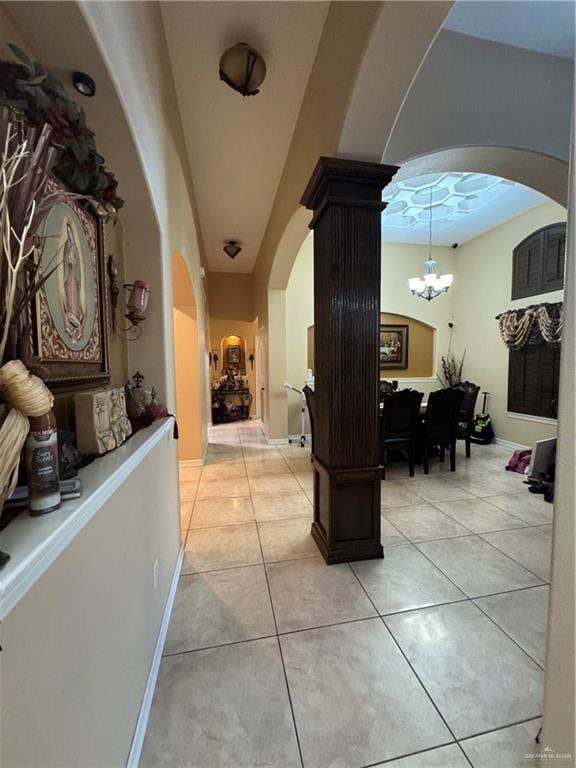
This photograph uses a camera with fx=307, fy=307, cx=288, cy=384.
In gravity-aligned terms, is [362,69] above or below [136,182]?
above

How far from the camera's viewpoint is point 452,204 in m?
4.58

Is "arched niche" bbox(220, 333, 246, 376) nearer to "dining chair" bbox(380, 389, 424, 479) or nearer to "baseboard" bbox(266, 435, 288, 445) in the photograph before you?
"baseboard" bbox(266, 435, 288, 445)

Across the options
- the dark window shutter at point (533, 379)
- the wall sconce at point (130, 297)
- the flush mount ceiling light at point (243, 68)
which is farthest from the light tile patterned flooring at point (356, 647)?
the flush mount ceiling light at point (243, 68)

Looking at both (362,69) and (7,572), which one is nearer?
(7,572)

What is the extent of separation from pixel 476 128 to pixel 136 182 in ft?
8.01

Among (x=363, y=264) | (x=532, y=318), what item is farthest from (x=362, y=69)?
(x=532, y=318)

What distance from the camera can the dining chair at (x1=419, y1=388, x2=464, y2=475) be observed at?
12.2 feet

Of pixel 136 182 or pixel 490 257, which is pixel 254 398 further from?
pixel 136 182

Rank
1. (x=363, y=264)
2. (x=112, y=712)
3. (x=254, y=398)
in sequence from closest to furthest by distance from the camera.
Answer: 1. (x=112, y=712)
2. (x=363, y=264)
3. (x=254, y=398)

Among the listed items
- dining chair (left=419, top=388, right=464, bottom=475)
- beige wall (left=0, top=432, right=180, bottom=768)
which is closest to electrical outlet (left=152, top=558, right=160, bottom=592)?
beige wall (left=0, top=432, right=180, bottom=768)

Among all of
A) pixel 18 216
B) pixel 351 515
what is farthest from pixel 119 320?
pixel 351 515

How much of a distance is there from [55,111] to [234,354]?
6972 mm

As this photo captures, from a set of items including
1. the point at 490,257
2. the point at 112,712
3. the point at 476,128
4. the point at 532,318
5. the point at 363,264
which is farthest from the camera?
the point at 490,257

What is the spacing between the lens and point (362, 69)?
5.09 feet
